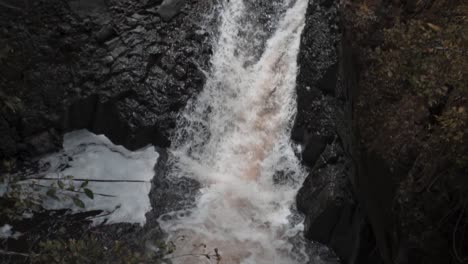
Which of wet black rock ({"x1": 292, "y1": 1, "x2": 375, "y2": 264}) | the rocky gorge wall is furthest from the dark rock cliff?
wet black rock ({"x1": 292, "y1": 1, "x2": 375, "y2": 264})

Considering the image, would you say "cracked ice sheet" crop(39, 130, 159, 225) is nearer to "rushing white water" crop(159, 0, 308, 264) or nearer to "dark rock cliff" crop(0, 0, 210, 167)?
"dark rock cliff" crop(0, 0, 210, 167)

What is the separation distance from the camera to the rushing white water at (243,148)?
938 centimetres

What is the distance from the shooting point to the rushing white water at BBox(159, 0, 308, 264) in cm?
938

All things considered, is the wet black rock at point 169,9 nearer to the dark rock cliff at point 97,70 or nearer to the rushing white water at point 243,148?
the dark rock cliff at point 97,70

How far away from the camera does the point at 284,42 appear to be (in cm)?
1218

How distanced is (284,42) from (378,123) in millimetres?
5612

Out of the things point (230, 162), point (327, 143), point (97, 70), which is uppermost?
point (97, 70)

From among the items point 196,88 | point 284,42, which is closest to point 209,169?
point 196,88

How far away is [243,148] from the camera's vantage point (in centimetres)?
1142

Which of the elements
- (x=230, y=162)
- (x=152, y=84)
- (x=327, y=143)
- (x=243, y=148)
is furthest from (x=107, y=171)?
(x=327, y=143)

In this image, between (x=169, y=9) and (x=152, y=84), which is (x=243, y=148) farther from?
(x=169, y=9)

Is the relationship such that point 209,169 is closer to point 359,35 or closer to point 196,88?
point 196,88

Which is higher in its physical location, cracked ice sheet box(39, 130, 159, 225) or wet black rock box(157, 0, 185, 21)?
wet black rock box(157, 0, 185, 21)

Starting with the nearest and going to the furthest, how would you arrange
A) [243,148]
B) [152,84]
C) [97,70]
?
[97,70] < [243,148] < [152,84]
